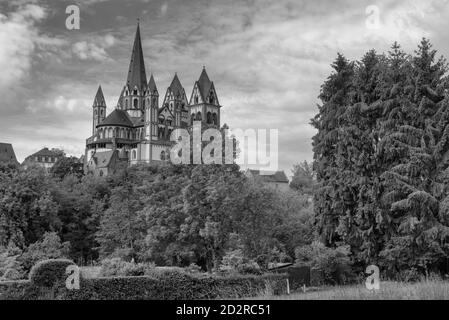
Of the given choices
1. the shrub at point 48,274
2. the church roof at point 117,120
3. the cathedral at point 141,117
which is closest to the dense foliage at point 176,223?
the shrub at point 48,274

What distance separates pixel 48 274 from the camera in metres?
26.0

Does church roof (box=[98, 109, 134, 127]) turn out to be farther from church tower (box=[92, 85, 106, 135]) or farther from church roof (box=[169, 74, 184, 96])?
church roof (box=[169, 74, 184, 96])

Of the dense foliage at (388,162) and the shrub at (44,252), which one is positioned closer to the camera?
the dense foliage at (388,162)

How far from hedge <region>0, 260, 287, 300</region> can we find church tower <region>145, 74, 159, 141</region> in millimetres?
101991

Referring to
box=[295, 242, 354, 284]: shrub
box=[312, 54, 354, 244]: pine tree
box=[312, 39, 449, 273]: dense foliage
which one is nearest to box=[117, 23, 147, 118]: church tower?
box=[312, 54, 354, 244]: pine tree

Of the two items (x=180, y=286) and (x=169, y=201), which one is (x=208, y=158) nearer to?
(x=169, y=201)

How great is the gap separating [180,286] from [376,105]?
15.7 m

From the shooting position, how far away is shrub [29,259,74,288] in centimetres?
2591

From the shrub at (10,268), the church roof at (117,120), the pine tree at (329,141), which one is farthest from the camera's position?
the church roof at (117,120)

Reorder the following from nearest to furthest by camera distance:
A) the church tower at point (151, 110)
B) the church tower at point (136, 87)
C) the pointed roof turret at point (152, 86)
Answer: the church tower at point (151, 110) → the pointed roof turret at point (152, 86) → the church tower at point (136, 87)

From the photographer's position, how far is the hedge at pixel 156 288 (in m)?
25.8

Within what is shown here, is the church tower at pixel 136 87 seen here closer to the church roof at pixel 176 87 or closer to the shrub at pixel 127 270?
the church roof at pixel 176 87

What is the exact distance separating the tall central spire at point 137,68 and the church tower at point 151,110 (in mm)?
3743

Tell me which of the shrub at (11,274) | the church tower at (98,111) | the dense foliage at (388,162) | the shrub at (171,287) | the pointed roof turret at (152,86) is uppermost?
the pointed roof turret at (152,86)
